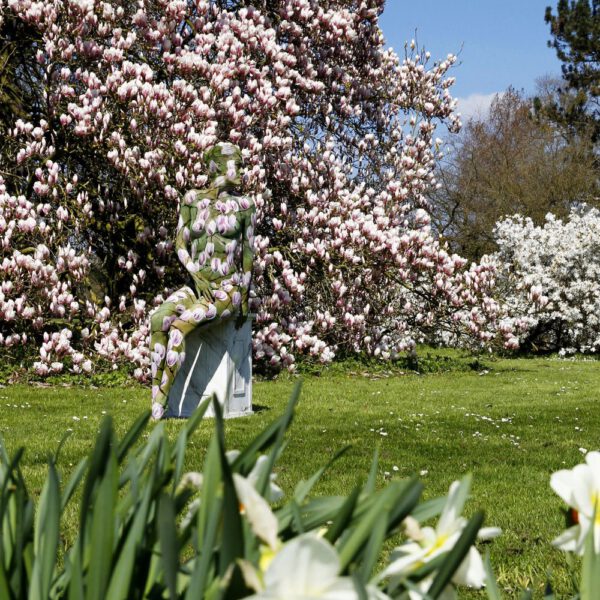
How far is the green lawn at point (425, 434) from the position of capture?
16.9 feet

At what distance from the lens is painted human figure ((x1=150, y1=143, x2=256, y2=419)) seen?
8742 mm

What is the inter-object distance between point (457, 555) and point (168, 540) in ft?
1.27

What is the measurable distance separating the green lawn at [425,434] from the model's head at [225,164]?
2725 mm

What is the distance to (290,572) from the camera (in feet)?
2.82

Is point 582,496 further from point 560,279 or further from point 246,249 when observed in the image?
point 560,279

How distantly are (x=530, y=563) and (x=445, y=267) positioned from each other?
9.08m

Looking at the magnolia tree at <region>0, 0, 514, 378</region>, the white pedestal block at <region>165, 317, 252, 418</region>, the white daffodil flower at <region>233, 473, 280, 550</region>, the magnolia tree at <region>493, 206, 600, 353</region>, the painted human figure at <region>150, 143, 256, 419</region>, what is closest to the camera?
the white daffodil flower at <region>233, 473, 280, 550</region>

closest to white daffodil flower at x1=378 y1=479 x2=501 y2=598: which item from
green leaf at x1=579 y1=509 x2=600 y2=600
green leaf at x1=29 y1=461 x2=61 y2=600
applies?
green leaf at x1=579 y1=509 x2=600 y2=600

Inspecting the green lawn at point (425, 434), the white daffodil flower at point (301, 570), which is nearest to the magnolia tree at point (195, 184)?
the green lawn at point (425, 434)

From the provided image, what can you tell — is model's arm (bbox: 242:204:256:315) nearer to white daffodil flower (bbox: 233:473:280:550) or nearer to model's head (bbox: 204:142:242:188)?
model's head (bbox: 204:142:242:188)

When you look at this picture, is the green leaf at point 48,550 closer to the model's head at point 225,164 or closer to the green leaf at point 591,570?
the green leaf at point 591,570

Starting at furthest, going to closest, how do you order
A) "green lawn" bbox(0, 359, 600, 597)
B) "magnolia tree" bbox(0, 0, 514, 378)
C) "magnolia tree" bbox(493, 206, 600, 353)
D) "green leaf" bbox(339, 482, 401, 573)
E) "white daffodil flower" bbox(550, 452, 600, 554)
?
"magnolia tree" bbox(493, 206, 600, 353)
"magnolia tree" bbox(0, 0, 514, 378)
"green lawn" bbox(0, 359, 600, 597)
"white daffodil flower" bbox(550, 452, 600, 554)
"green leaf" bbox(339, 482, 401, 573)

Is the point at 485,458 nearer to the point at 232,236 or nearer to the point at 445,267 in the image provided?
the point at 232,236

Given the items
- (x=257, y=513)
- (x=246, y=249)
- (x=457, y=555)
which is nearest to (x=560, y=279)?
(x=246, y=249)
